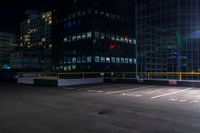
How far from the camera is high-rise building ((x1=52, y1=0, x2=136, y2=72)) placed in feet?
234

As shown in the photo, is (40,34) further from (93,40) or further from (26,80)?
(26,80)

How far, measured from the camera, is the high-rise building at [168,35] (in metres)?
38.6

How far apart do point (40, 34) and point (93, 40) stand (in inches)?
3048

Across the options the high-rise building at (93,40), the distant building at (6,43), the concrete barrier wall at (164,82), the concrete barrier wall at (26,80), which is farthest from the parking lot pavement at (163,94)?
the distant building at (6,43)

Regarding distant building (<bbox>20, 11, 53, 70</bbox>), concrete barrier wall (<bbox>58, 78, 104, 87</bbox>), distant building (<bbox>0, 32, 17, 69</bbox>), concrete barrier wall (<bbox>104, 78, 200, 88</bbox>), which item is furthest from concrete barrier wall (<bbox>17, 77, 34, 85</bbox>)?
distant building (<bbox>0, 32, 17, 69</bbox>)

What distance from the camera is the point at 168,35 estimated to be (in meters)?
42.3

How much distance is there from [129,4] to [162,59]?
5450 centimetres

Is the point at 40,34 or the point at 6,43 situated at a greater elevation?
the point at 40,34

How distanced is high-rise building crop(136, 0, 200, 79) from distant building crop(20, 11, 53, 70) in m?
76.8

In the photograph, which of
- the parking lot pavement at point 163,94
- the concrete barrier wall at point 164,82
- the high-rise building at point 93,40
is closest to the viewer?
the parking lot pavement at point 163,94

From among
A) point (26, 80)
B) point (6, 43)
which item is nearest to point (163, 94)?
point (26, 80)

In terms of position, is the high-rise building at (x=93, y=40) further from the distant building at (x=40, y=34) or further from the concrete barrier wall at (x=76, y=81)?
the concrete barrier wall at (x=76, y=81)

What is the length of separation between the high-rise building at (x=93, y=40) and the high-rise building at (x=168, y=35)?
84.1ft

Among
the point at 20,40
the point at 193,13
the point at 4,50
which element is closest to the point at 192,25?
the point at 193,13
